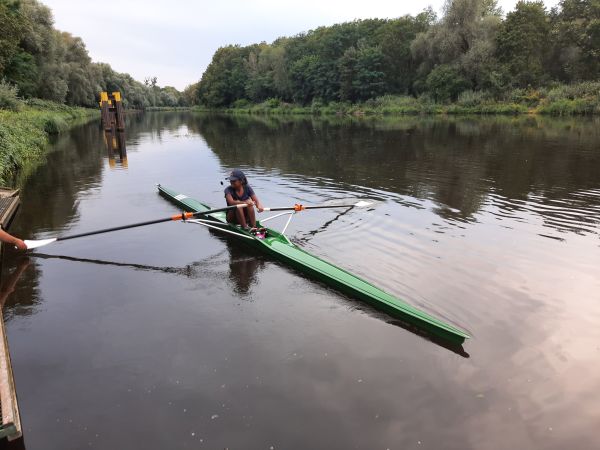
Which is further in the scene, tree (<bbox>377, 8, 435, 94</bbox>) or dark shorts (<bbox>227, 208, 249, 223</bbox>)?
tree (<bbox>377, 8, 435, 94</bbox>)

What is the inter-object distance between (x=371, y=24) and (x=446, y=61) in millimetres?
29082

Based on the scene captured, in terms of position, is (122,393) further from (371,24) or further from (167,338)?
(371,24)

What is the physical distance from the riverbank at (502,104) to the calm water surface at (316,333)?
41.4 meters

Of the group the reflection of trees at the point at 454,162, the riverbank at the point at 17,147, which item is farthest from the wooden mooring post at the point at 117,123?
the reflection of trees at the point at 454,162

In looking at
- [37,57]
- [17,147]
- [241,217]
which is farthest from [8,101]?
[241,217]

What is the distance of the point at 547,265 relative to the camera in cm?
822

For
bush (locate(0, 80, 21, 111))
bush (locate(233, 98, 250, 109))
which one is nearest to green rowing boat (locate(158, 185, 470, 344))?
bush (locate(0, 80, 21, 111))

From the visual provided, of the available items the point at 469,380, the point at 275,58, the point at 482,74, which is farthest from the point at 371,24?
the point at 469,380

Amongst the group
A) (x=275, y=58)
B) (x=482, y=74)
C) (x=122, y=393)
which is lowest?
(x=122, y=393)

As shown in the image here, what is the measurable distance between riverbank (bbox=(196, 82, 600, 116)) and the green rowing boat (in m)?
50.0

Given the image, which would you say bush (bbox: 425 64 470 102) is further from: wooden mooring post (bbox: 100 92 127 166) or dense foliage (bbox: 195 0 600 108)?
wooden mooring post (bbox: 100 92 127 166)

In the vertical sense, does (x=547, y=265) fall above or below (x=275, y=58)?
below

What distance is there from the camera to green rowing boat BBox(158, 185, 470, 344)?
5.95m

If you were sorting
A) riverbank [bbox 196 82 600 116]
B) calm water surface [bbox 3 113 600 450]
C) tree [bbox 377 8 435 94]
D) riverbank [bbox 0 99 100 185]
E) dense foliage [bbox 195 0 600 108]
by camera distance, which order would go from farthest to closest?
1. tree [bbox 377 8 435 94]
2. dense foliage [bbox 195 0 600 108]
3. riverbank [bbox 196 82 600 116]
4. riverbank [bbox 0 99 100 185]
5. calm water surface [bbox 3 113 600 450]
